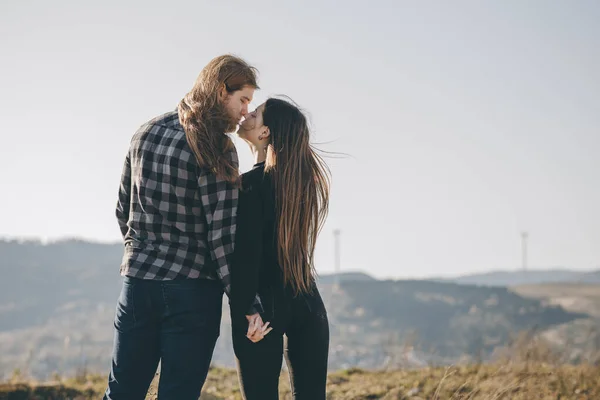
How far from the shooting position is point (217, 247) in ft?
10.4

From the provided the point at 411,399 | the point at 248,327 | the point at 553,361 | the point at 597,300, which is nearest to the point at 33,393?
the point at 411,399

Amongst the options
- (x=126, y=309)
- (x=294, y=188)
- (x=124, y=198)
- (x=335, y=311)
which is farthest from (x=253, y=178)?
(x=335, y=311)

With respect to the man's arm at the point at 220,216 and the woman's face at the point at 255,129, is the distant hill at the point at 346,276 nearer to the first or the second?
the woman's face at the point at 255,129

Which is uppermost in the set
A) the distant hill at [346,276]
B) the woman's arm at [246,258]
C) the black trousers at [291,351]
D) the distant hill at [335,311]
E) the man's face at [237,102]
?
the man's face at [237,102]

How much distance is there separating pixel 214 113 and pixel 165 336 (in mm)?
1065

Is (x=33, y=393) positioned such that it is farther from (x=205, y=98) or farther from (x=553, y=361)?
(x=553, y=361)

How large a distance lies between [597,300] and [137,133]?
308ft

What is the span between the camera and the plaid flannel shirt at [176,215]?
3100 mm

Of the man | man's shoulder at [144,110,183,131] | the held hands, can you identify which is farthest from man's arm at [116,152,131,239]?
the held hands

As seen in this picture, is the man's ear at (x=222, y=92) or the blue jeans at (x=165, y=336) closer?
the blue jeans at (x=165, y=336)

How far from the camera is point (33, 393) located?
6.50m

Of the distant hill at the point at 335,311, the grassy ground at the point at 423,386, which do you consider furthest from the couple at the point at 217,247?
the distant hill at the point at 335,311

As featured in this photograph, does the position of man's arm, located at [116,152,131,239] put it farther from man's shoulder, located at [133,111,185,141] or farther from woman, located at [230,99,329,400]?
woman, located at [230,99,329,400]

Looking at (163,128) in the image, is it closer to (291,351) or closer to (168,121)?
(168,121)
